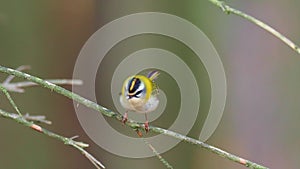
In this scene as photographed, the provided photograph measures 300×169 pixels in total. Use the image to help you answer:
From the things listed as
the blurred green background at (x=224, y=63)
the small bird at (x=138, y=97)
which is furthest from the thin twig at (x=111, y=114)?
the blurred green background at (x=224, y=63)

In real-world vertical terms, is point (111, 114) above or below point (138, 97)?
below

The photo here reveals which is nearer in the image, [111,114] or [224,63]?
[111,114]

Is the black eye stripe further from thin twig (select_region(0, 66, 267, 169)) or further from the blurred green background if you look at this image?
the blurred green background

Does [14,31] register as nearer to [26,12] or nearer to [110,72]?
[26,12]

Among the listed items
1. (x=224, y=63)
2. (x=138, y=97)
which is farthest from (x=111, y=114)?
(x=224, y=63)

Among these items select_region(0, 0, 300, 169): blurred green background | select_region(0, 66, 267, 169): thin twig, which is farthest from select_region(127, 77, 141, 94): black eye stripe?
select_region(0, 0, 300, 169): blurred green background

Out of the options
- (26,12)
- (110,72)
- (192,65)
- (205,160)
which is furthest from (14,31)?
(205,160)

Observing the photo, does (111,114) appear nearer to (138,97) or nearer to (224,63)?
(138,97)

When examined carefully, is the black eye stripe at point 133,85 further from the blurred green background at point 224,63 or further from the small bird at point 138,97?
the blurred green background at point 224,63
